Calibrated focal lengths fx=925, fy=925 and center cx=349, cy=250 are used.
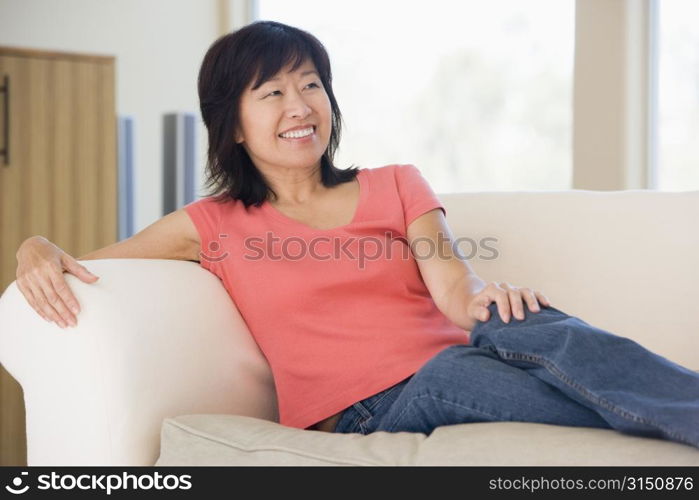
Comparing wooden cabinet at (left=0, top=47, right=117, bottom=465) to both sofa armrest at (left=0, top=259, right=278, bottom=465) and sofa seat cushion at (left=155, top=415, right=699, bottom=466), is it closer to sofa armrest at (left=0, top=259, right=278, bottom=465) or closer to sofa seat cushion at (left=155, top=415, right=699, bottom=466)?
sofa armrest at (left=0, top=259, right=278, bottom=465)

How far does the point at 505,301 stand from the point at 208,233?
0.67m

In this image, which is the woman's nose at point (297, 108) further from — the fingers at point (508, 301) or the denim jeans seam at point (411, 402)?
the denim jeans seam at point (411, 402)

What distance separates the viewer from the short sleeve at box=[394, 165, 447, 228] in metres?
1.93

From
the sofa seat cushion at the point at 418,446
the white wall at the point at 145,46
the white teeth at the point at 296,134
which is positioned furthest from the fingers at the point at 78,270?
the white wall at the point at 145,46

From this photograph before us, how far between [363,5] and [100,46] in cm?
128

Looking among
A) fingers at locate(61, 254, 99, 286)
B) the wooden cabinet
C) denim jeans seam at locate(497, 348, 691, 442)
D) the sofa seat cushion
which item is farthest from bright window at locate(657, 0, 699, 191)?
fingers at locate(61, 254, 99, 286)

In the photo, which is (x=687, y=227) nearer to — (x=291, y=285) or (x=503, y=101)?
(x=291, y=285)

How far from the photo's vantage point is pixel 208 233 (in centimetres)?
189

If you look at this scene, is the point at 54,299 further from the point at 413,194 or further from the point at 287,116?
the point at 413,194

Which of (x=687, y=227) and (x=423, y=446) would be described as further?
(x=687, y=227)

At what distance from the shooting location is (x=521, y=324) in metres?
1.47

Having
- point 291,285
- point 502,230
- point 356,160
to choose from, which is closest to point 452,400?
point 291,285
